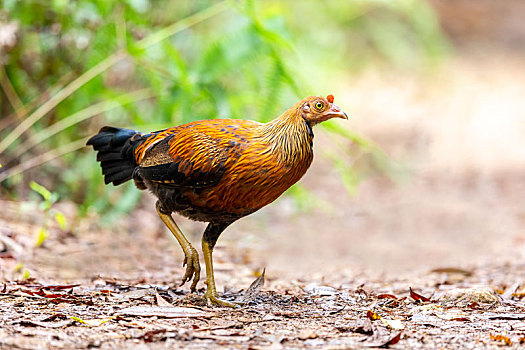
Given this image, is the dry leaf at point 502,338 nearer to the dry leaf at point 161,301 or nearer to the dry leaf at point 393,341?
the dry leaf at point 393,341

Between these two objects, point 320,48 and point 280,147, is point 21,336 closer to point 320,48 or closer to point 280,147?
point 280,147

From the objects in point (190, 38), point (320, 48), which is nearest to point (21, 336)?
point (190, 38)

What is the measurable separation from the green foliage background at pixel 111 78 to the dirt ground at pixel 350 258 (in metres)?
0.54

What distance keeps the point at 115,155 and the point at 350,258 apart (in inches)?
122

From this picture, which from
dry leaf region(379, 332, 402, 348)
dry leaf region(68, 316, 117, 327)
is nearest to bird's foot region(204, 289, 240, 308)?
dry leaf region(68, 316, 117, 327)

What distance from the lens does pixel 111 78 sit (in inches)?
313

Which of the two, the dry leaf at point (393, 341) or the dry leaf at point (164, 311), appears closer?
the dry leaf at point (393, 341)

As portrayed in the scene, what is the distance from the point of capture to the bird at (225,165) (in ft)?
13.2

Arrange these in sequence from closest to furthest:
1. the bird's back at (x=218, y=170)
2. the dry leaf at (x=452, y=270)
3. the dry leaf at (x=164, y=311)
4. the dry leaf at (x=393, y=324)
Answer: the dry leaf at (x=393, y=324), the dry leaf at (x=164, y=311), the bird's back at (x=218, y=170), the dry leaf at (x=452, y=270)

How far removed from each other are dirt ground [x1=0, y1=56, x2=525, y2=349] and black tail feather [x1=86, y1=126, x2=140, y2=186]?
81 cm

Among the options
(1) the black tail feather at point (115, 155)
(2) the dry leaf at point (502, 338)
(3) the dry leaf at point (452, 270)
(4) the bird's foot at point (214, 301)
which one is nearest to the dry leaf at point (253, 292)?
(4) the bird's foot at point (214, 301)

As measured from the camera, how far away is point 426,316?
375 centimetres

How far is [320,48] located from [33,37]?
5.52 meters

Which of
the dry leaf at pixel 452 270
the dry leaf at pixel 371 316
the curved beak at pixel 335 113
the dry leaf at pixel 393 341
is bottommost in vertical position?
the dry leaf at pixel 393 341
